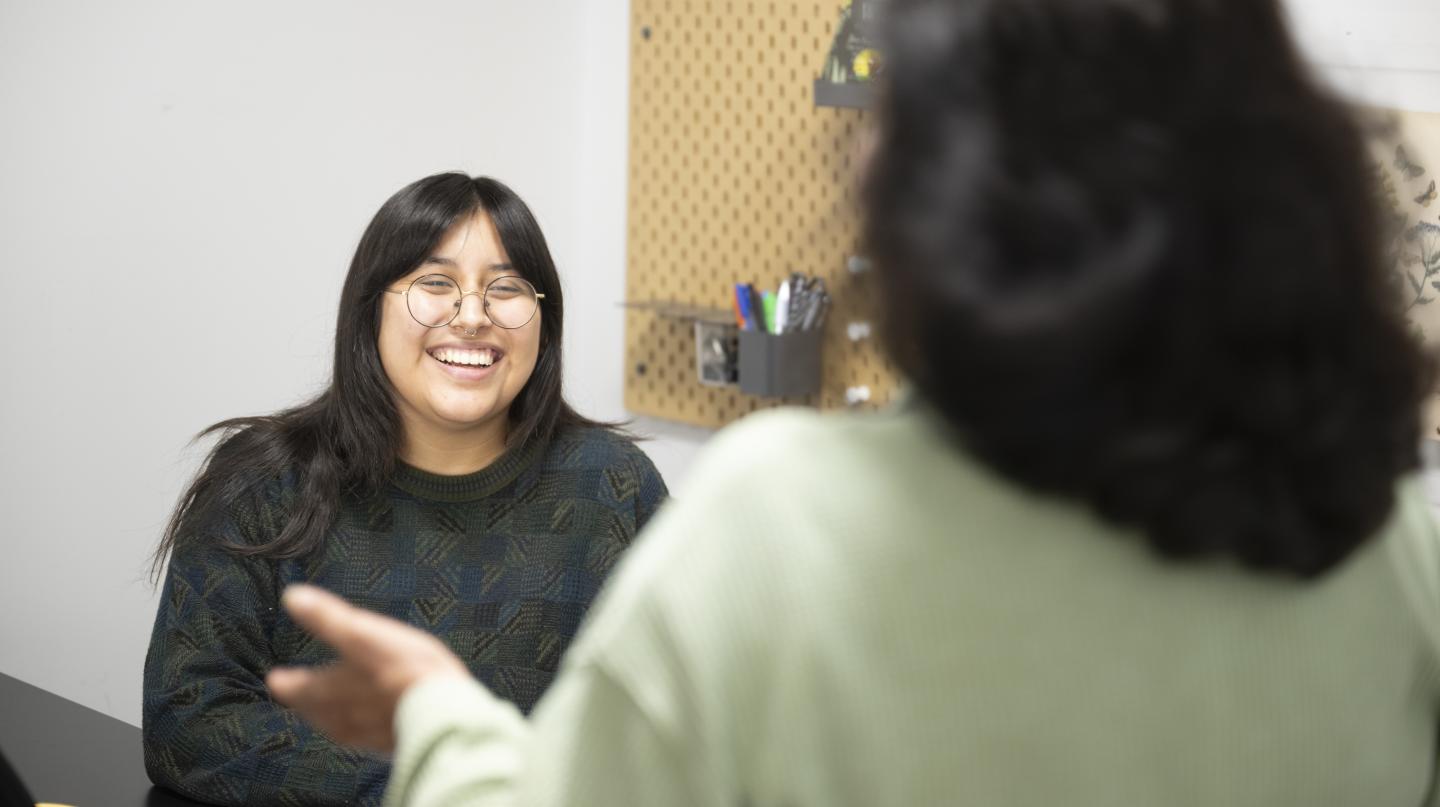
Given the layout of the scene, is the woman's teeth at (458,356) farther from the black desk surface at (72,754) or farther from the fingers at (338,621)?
the fingers at (338,621)

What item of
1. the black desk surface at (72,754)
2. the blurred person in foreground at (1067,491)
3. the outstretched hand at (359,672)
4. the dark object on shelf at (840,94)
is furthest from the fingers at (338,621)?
the dark object on shelf at (840,94)

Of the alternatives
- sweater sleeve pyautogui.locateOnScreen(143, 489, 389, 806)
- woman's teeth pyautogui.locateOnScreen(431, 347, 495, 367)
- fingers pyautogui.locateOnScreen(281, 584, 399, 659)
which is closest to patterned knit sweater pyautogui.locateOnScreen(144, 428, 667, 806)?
sweater sleeve pyautogui.locateOnScreen(143, 489, 389, 806)

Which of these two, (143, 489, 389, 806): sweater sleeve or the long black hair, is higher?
the long black hair

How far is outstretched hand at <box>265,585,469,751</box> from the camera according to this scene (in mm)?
608

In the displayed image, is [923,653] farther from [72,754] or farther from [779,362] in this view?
[779,362]

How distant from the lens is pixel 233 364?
2338 millimetres

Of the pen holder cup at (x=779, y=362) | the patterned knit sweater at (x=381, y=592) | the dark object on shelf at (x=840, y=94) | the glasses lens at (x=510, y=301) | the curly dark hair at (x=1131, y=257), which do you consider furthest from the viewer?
the pen holder cup at (x=779, y=362)

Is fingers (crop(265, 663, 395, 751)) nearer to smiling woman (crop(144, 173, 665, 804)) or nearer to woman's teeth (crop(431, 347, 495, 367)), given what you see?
smiling woman (crop(144, 173, 665, 804))

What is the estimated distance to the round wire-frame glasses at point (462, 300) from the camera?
1.56m

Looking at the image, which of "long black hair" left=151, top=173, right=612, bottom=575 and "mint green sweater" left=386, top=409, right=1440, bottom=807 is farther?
"long black hair" left=151, top=173, right=612, bottom=575

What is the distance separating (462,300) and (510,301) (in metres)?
0.06

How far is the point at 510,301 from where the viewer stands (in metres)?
1.60

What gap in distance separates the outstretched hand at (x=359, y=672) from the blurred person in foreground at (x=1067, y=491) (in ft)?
0.31

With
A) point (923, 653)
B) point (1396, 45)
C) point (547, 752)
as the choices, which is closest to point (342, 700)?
point (547, 752)
